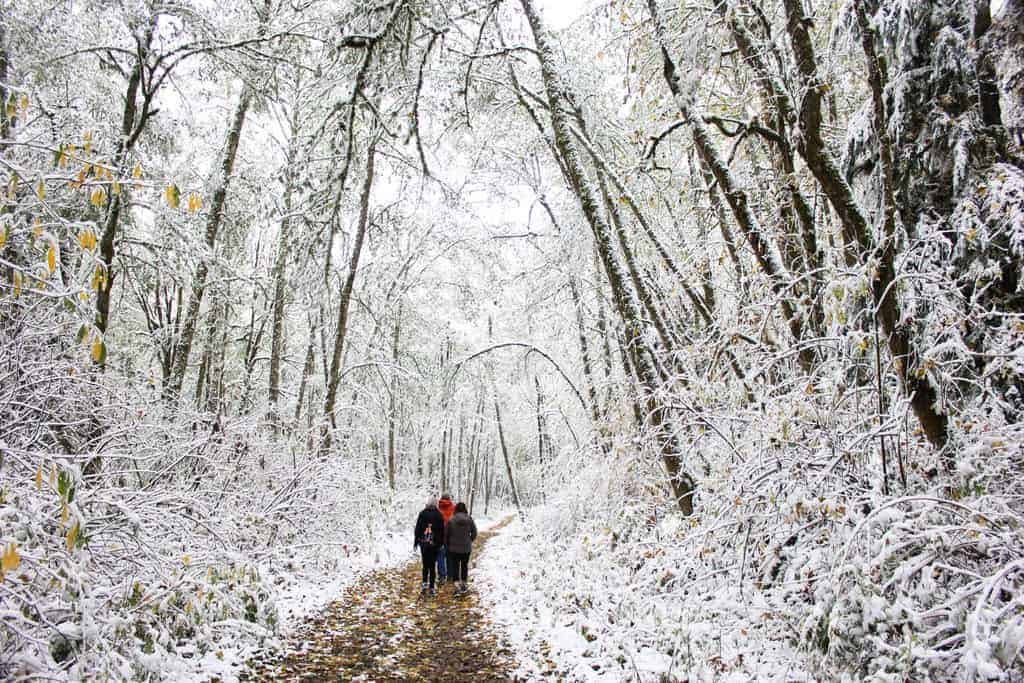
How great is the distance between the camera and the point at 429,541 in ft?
30.4

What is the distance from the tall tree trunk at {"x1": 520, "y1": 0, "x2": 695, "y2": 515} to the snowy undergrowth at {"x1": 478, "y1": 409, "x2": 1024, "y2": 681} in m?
0.82

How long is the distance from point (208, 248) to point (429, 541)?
20.0ft

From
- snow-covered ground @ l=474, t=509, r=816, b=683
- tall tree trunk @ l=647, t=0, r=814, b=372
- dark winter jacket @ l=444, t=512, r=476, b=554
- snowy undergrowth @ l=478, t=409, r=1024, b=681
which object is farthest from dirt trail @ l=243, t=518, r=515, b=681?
tall tree trunk @ l=647, t=0, r=814, b=372

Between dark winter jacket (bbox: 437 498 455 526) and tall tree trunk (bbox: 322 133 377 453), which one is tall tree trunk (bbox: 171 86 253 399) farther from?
dark winter jacket (bbox: 437 498 455 526)

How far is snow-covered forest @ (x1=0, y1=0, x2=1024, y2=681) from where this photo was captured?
318 centimetres

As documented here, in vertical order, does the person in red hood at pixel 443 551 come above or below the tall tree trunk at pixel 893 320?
below

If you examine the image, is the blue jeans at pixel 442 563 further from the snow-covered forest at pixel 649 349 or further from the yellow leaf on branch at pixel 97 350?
the yellow leaf on branch at pixel 97 350

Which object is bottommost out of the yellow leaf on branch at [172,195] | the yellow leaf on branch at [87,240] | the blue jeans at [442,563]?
the blue jeans at [442,563]

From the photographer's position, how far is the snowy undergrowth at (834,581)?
110 inches

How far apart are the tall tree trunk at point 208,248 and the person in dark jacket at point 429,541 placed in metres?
4.60

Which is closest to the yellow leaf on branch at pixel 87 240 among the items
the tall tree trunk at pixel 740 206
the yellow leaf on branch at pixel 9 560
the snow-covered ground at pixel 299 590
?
the yellow leaf on branch at pixel 9 560

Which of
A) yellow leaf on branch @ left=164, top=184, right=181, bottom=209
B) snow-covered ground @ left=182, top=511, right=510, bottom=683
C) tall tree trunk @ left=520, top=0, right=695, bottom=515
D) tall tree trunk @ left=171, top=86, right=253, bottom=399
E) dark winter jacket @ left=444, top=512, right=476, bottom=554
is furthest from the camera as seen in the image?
dark winter jacket @ left=444, top=512, right=476, bottom=554

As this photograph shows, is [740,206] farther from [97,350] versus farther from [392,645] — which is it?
[392,645]

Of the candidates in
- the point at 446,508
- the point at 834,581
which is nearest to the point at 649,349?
the point at 834,581
